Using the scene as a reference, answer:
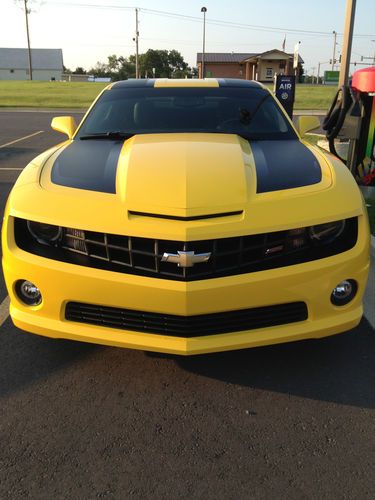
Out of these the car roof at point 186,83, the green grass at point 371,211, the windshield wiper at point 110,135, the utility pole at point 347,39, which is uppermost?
the utility pole at point 347,39

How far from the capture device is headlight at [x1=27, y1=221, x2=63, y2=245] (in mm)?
2609

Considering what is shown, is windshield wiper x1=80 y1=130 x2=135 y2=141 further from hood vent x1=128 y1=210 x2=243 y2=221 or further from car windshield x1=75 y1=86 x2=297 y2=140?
hood vent x1=128 y1=210 x2=243 y2=221

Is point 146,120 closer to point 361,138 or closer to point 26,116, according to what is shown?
point 361,138

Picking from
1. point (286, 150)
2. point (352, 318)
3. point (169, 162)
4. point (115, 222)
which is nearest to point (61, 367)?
point (115, 222)

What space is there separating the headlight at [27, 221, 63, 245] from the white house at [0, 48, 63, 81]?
4890 inches

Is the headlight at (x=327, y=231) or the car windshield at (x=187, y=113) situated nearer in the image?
the headlight at (x=327, y=231)

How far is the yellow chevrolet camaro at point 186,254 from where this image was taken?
2447mm

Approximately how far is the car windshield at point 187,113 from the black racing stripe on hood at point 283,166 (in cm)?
29

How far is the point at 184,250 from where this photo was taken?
7.93ft

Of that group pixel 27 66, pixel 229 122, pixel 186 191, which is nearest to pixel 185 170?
pixel 186 191

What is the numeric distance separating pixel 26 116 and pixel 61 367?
20811 mm

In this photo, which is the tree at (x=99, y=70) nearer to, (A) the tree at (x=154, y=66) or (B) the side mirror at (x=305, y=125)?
(A) the tree at (x=154, y=66)

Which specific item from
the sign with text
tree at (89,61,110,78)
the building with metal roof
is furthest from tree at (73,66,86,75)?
the sign with text

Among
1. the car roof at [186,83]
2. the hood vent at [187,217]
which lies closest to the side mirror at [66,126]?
the car roof at [186,83]
